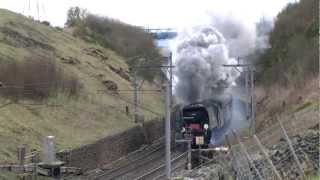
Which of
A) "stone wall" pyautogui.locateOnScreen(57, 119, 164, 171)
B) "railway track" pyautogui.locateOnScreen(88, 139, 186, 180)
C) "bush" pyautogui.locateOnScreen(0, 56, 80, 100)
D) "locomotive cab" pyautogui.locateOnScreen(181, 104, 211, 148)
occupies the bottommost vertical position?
"railway track" pyautogui.locateOnScreen(88, 139, 186, 180)

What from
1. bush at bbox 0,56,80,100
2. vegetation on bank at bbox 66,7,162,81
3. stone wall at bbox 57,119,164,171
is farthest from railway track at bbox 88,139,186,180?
vegetation on bank at bbox 66,7,162,81

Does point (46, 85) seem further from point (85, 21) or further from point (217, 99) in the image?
point (85, 21)

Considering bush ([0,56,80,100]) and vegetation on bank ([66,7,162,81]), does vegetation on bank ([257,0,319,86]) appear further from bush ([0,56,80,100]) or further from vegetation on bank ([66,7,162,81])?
bush ([0,56,80,100])

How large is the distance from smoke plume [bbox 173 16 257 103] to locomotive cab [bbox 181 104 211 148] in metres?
7.89

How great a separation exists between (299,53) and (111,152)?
20.8 metres

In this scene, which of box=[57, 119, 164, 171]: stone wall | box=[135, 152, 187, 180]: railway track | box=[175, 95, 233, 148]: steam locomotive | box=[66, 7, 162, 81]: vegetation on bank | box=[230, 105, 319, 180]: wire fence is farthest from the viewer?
box=[66, 7, 162, 81]: vegetation on bank

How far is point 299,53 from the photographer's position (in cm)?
6134

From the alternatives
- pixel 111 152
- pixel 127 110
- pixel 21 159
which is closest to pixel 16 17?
pixel 127 110

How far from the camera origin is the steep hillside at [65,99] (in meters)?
45.0

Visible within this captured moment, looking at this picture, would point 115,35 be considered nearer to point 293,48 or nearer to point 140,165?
point 293,48

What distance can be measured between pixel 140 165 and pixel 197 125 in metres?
4.68

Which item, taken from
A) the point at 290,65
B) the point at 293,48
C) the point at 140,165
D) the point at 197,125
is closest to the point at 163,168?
the point at 140,165

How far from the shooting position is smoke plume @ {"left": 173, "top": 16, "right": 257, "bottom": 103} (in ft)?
184

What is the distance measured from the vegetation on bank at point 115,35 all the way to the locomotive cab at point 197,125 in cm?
3669
